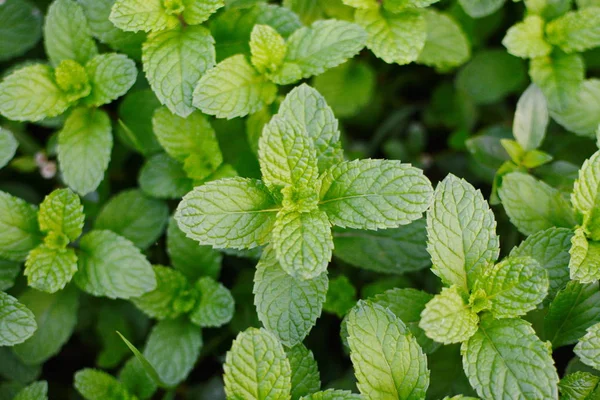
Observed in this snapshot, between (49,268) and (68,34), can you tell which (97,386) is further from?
(68,34)

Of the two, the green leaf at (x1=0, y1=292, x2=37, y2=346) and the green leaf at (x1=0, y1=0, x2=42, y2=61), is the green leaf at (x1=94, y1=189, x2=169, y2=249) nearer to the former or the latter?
the green leaf at (x1=0, y1=292, x2=37, y2=346)

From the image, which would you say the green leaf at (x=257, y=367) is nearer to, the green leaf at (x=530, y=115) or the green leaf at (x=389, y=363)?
the green leaf at (x=389, y=363)

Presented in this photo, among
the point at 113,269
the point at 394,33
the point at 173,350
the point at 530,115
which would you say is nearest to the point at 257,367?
the point at 173,350

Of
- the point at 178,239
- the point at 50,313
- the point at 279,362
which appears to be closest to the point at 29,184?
the point at 50,313

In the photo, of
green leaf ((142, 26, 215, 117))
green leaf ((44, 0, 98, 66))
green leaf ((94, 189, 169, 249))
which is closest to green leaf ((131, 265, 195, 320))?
green leaf ((94, 189, 169, 249))

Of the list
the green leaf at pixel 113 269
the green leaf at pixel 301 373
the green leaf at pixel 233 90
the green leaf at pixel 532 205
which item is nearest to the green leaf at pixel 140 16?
the green leaf at pixel 233 90

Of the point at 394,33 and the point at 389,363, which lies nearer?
the point at 389,363

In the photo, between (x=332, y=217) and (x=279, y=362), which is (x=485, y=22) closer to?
(x=332, y=217)
